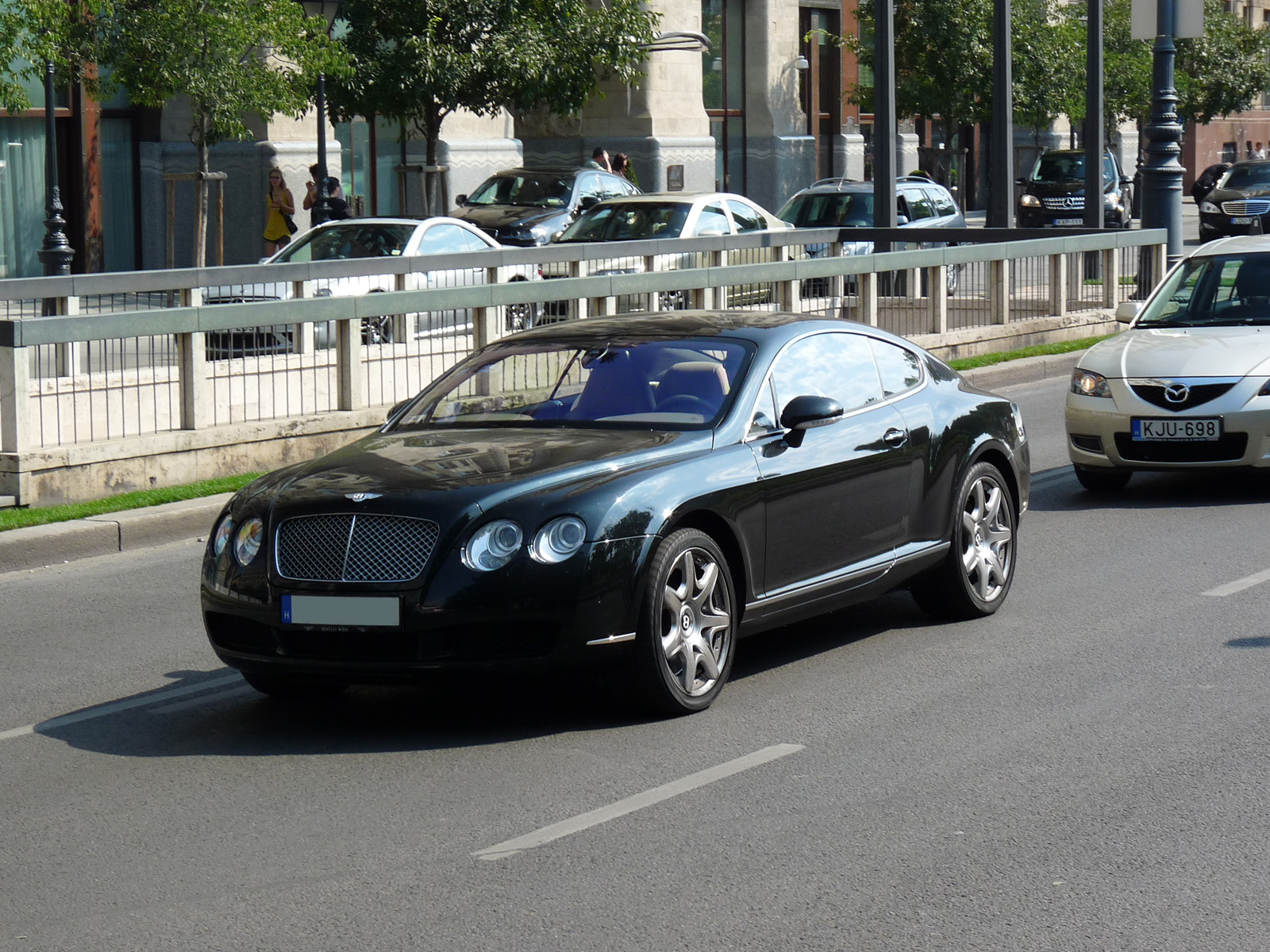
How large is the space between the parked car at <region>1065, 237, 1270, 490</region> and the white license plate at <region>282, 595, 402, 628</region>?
645cm

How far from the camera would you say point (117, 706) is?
7.49 meters

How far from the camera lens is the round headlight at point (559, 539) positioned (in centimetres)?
656

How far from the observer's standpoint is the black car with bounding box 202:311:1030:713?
21.6 ft

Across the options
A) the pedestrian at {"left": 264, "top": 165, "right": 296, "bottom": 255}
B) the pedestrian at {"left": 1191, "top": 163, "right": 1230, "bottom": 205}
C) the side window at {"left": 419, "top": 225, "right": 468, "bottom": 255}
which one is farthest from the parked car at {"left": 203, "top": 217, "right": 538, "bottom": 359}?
the pedestrian at {"left": 1191, "top": 163, "right": 1230, "bottom": 205}

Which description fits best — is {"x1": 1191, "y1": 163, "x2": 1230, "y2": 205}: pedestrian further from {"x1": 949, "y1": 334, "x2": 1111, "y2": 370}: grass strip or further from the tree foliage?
{"x1": 949, "y1": 334, "x2": 1111, "y2": 370}: grass strip

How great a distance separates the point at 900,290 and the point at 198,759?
13.5 metres

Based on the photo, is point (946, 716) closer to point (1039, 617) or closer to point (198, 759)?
point (1039, 617)

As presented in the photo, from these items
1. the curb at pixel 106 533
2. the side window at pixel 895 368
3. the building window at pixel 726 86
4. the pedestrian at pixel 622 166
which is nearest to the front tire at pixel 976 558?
the side window at pixel 895 368

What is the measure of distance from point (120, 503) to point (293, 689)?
447 centimetres

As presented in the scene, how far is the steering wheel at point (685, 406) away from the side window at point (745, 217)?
1709 centimetres

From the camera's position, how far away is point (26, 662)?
829 cm

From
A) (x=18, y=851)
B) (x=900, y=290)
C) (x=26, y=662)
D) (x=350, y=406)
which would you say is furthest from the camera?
(x=900, y=290)

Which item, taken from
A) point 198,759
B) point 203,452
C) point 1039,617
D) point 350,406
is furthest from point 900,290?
point 198,759

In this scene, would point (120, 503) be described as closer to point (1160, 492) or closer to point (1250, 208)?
point (1160, 492)
